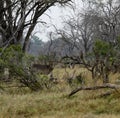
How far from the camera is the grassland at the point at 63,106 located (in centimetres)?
736

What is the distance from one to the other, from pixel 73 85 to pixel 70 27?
126ft

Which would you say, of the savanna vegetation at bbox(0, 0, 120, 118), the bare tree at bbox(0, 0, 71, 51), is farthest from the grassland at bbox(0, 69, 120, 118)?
the bare tree at bbox(0, 0, 71, 51)

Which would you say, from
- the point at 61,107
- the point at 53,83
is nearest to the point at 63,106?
the point at 61,107

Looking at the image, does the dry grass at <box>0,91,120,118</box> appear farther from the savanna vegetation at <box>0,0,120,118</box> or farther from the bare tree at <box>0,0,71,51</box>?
the bare tree at <box>0,0,71,51</box>

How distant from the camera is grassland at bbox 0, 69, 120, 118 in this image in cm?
736

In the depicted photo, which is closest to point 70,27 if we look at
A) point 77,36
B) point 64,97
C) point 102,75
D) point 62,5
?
point 77,36

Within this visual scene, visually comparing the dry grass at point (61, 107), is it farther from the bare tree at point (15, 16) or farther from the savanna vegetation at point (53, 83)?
the bare tree at point (15, 16)

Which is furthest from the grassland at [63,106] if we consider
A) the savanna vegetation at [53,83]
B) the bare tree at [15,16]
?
the bare tree at [15,16]

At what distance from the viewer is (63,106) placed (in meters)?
8.09

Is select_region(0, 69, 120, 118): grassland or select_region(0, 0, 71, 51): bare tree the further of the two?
select_region(0, 0, 71, 51): bare tree

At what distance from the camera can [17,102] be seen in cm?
857

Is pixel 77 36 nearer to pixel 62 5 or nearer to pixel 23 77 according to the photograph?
pixel 62 5

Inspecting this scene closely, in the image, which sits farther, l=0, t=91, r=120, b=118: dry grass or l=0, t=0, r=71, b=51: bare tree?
l=0, t=0, r=71, b=51: bare tree

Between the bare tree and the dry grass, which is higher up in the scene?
the bare tree
